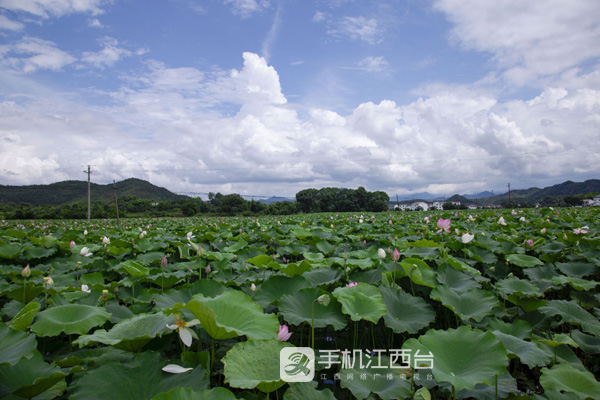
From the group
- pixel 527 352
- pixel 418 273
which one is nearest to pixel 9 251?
pixel 418 273

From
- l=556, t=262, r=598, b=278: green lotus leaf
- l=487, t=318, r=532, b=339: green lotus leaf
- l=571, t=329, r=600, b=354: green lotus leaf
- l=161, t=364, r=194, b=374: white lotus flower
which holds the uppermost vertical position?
l=161, t=364, r=194, b=374: white lotus flower

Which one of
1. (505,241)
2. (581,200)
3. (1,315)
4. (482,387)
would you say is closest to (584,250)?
(505,241)

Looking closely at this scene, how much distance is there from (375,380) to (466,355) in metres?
0.44

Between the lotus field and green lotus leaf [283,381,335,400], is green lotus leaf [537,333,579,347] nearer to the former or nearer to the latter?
the lotus field

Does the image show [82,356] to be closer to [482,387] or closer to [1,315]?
[1,315]

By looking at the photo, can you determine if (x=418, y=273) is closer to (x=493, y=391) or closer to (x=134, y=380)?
(x=493, y=391)

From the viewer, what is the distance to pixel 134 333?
4.01ft

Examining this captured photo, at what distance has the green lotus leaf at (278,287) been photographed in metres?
2.02

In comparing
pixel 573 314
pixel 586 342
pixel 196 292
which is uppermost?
pixel 196 292

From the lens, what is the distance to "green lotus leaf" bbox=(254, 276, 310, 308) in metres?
2.02

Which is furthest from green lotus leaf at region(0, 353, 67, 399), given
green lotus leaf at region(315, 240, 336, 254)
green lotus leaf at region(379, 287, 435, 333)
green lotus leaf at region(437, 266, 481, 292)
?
green lotus leaf at region(315, 240, 336, 254)

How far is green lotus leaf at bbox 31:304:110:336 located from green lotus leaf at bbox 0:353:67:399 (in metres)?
0.27

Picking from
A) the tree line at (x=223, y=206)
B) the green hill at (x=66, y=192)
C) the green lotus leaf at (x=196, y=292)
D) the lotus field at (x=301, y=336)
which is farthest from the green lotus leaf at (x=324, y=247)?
the green hill at (x=66, y=192)

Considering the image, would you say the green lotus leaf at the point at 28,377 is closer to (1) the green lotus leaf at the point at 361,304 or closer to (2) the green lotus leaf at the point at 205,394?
(2) the green lotus leaf at the point at 205,394
